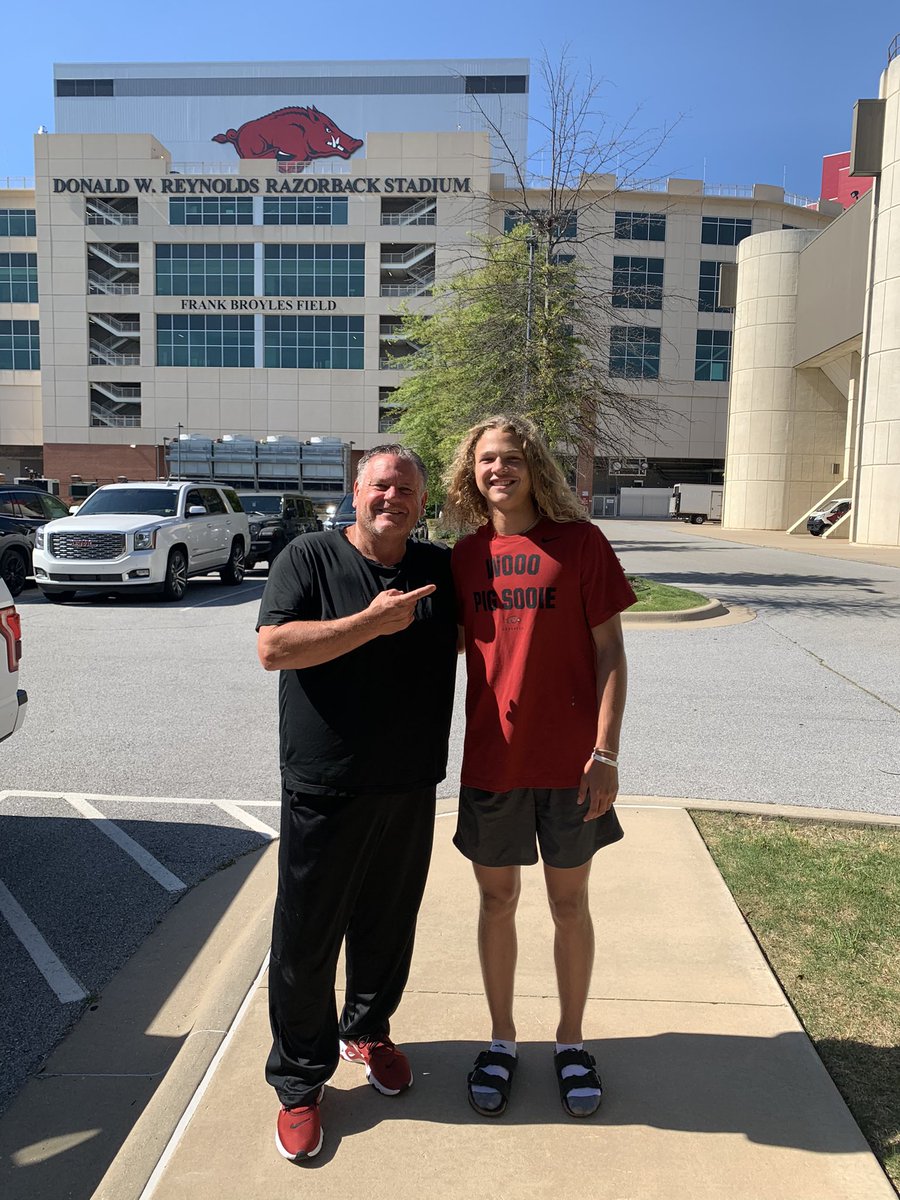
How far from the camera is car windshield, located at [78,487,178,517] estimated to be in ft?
51.3

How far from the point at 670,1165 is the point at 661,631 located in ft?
32.3

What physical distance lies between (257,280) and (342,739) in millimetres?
66907

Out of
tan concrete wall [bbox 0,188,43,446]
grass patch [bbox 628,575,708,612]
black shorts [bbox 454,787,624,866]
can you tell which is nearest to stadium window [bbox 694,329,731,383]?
tan concrete wall [bbox 0,188,43,446]

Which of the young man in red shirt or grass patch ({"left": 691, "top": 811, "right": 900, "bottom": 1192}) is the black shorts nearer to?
the young man in red shirt

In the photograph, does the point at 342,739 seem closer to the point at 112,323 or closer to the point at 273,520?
the point at 273,520

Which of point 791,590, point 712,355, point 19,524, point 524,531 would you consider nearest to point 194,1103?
point 524,531

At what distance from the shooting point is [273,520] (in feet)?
71.2

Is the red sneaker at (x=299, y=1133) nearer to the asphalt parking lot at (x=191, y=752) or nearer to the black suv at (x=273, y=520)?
A: the asphalt parking lot at (x=191, y=752)

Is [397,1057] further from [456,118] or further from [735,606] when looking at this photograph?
[456,118]

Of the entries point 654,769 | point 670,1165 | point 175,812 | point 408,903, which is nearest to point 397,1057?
point 408,903

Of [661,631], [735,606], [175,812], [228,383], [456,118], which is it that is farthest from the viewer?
[456,118]

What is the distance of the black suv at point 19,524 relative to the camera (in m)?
15.4

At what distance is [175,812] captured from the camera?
552 cm

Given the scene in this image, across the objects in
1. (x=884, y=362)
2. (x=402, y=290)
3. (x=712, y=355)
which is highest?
(x=402, y=290)
